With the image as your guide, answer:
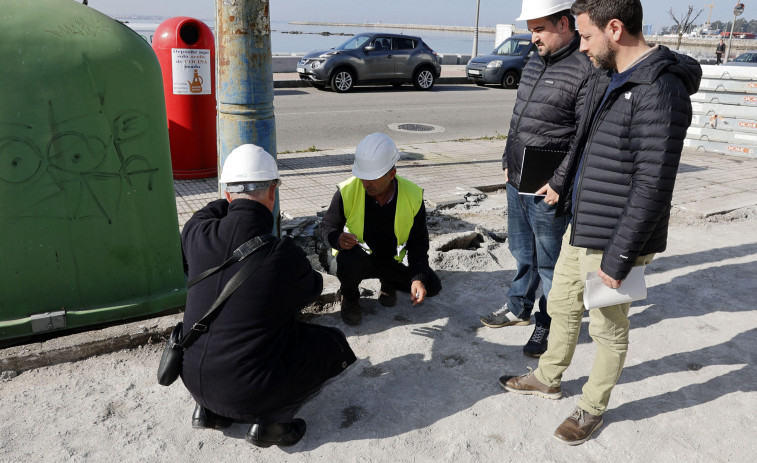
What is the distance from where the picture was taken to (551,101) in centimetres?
314

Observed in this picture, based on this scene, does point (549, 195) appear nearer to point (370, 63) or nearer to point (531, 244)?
point (531, 244)

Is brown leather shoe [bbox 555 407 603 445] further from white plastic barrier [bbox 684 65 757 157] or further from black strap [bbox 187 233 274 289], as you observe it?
white plastic barrier [bbox 684 65 757 157]

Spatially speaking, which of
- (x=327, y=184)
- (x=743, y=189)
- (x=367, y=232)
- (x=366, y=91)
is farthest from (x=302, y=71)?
(x=367, y=232)

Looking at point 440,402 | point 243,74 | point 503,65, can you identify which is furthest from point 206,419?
point 503,65

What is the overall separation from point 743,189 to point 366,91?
36.2 feet

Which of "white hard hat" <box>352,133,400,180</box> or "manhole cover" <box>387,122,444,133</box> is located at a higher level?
"white hard hat" <box>352,133,400,180</box>

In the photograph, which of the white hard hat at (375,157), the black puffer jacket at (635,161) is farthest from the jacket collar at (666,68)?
the white hard hat at (375,157)

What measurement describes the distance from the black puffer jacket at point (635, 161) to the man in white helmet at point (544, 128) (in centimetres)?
49

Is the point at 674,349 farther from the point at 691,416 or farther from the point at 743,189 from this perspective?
the point at 743,189

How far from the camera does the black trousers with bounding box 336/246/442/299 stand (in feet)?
11.7

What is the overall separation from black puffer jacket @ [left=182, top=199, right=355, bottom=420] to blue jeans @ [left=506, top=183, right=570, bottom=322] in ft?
4.63

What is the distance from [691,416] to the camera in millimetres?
2906

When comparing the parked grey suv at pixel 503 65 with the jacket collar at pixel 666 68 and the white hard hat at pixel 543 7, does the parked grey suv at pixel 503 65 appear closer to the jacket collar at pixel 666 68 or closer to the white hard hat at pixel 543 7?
the white hard hat at pixel 543 7

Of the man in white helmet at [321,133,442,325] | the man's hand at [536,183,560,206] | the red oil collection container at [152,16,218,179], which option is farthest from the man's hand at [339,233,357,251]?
the red oil collection container at [152,16,218,179]
